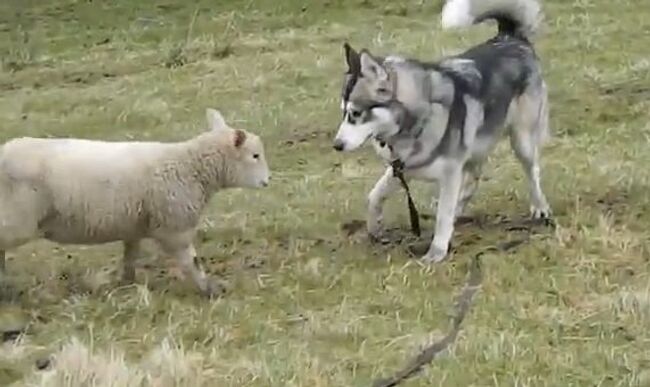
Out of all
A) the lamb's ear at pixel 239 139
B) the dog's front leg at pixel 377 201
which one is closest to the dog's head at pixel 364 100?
the lamb's ear at pixel 239 139

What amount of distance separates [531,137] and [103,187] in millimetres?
3395

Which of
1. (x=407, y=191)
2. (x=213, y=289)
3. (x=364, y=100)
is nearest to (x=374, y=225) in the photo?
(x=407, y=191)

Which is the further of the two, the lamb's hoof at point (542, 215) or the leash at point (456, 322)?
the lamb's hoof at point (542, 215)

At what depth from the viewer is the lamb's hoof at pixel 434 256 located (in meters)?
8.63

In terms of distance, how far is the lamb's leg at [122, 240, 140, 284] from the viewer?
27.5ft

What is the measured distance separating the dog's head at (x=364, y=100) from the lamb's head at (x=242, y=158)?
0.48 metres

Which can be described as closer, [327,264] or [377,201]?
[327,264]

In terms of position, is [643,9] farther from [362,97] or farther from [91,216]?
[91,216]

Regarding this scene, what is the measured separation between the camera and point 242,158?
845 cm

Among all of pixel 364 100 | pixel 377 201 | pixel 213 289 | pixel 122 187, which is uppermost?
pixel 364 100

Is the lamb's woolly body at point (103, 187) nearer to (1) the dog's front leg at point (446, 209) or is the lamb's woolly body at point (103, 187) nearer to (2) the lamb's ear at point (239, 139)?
(2) the lamb's ear at point (239, 139)

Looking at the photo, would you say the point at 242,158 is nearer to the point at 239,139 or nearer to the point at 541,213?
the point at 239,139

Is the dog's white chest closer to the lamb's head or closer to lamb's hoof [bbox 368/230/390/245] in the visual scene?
lamb's hoof [bbox 368/230/390/245]

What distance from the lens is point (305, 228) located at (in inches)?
383
